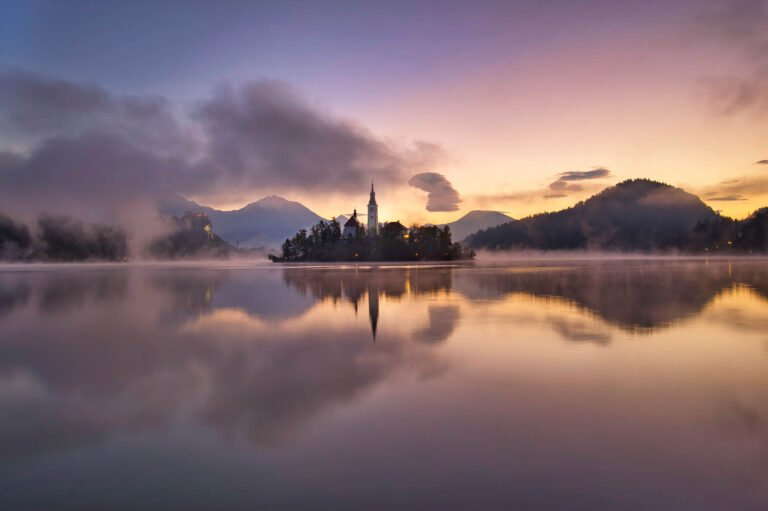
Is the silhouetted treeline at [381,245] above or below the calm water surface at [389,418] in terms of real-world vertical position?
above

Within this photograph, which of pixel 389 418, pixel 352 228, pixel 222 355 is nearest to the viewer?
pixel 389 418

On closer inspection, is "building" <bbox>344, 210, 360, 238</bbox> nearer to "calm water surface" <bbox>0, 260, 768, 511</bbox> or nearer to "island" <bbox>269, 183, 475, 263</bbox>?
"island" <bbox>269, 183, 475, 263</bbox>

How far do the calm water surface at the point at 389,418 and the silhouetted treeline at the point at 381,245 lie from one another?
5683 inches

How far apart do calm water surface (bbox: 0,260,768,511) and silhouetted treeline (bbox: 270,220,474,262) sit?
144 metres

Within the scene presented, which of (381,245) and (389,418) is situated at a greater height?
(381,245)

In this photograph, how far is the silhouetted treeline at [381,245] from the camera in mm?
164500

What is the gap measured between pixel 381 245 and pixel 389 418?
156 m

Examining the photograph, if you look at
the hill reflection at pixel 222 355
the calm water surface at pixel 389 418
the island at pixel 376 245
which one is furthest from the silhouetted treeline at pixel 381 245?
the calm water surface at pixel 389 418

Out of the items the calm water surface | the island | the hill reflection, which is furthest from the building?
the calm water surface

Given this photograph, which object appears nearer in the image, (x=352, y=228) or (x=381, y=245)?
(x=381, y=245)

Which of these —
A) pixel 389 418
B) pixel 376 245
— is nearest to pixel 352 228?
pixel 376 245

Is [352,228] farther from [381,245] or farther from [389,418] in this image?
[389,418]

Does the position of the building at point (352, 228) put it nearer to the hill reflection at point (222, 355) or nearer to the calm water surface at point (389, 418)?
the hill reflection at point (222, 355)

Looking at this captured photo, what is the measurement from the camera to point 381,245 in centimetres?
16538
